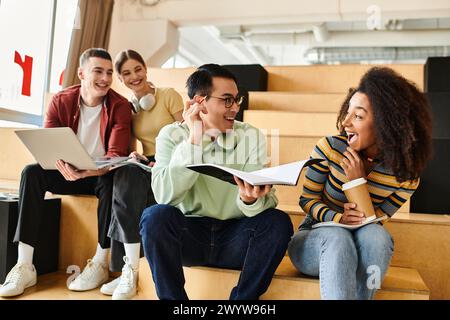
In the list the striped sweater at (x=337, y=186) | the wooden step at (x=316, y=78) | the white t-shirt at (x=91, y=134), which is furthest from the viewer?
the wooden step at (x=316, y=78)

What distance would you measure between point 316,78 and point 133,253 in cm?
230

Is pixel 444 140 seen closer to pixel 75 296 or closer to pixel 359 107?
pixel 359 107

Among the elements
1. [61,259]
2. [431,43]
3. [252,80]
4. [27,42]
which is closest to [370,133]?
[61,259]

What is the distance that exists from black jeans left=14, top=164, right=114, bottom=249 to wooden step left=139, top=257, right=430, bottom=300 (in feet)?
1.28

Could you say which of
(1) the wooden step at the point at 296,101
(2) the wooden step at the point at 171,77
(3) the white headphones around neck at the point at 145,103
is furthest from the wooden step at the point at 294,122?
(2) the wooden step at the point at 171,77

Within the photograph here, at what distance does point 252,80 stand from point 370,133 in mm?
2047

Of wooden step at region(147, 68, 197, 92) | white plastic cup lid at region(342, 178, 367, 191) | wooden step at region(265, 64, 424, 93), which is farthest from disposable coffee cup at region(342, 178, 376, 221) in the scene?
wooden step at region(147, 68, 197, 92)

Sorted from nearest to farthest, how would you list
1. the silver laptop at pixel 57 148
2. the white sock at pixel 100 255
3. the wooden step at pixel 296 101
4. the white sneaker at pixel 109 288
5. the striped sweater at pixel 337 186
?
the striped sweater at pixel 337 186, the silver laptop at pixel 57 148, the white sneaker at pixel 109 288, the white sock at pixel 100 255, the wooden step at pixel 296 101

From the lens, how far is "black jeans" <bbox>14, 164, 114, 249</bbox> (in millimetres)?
1653

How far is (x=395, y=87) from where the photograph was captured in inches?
50.4

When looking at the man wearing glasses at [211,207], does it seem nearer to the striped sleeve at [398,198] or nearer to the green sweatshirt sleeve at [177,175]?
the green sweatshirt sleeve at [177,175]

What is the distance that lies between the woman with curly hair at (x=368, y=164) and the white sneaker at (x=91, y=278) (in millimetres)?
797

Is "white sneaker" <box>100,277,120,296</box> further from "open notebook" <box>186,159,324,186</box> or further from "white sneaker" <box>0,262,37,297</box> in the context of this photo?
"open notebook" <box>186,159,324,186</box>

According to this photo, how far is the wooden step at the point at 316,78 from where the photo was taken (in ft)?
11.2
